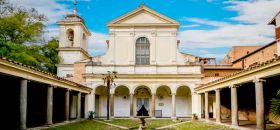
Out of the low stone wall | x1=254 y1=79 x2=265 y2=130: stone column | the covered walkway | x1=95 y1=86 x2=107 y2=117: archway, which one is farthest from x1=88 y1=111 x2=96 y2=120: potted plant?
x1=254 y1=79 x2=265 y2=130: stone column

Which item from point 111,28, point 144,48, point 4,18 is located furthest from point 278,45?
point 4,18

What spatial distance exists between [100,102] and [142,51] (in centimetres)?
755

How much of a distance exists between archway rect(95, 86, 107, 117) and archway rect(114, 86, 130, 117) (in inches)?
50.1

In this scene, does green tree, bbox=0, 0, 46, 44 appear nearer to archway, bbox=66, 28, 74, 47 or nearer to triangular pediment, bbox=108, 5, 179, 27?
archway, bbox=66, 28, 74, 47

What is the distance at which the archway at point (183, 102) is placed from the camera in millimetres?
40969

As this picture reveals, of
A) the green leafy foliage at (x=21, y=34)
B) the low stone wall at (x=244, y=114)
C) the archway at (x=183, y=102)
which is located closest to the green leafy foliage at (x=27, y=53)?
the green leafy foliage at (x=21, y=34)

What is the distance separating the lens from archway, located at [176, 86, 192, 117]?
40969mm

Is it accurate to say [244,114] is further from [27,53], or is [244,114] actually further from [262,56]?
[27,53]

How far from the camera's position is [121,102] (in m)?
Result: 41.3

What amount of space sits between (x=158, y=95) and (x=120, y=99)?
14.4 feet

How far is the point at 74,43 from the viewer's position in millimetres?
43500

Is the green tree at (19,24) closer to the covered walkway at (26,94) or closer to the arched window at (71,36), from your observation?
the arched window at (71,36)

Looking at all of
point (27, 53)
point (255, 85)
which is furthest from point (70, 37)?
point (255, 85)

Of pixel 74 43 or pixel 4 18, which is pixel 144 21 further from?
pixel 4 18
